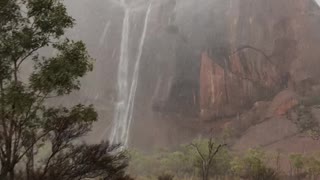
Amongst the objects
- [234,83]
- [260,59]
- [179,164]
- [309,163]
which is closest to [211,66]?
[234,83]

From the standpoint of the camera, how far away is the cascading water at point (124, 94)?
6888 centimetres

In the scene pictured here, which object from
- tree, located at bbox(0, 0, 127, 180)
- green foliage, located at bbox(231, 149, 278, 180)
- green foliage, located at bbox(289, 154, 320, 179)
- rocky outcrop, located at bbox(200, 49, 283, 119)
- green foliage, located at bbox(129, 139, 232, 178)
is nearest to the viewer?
tree, located at bbox(0, 0, 127, 180)

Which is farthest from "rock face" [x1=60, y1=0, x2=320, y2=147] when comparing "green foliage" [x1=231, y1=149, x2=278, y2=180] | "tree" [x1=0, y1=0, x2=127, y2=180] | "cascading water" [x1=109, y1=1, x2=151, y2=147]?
"tree" [x1=0, y1=0, x2=127, y2=180]

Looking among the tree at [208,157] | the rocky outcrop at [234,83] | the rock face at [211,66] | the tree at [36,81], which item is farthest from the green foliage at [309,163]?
the tree at [36,81]

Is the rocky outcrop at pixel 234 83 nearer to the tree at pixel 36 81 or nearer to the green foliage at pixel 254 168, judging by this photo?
the green foliage at pixel 254 168

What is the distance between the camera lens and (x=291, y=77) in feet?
228

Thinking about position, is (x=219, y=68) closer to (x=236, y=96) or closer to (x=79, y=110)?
(x=236, y=96)

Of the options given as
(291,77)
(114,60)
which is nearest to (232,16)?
(291,77)

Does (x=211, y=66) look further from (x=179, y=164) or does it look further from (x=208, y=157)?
(x=208, y=157)

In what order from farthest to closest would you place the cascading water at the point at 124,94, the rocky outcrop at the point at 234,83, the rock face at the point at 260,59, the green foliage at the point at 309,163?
the rock face at the point at 260,59 < the rocky outcrop at the point at 234,83 < the cascading water at the point at 124,94 < the green foliage at the point at 309,163

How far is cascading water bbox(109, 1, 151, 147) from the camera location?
6888 centimetres

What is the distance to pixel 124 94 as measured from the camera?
242 ft

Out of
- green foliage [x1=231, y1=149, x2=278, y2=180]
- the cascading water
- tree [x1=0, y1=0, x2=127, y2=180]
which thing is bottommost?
tree [x1=0, y1=0, x2=127, y2=180]

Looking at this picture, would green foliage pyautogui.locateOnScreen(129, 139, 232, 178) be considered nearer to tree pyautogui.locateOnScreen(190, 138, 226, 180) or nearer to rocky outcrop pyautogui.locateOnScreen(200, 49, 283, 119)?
tree pyautogui.locateOnScreen(190, 138, 226, 180)
